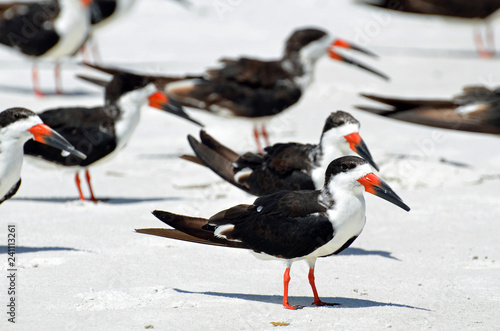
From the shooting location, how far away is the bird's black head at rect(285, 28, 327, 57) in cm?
952

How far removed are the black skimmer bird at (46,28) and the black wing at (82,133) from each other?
167 inches

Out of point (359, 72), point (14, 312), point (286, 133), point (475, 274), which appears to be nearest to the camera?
point (14, 312)

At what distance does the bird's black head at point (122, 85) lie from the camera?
7.40 m

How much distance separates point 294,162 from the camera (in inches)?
235

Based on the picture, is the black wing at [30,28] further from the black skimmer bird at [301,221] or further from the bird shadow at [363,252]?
the black skimmer bird at [301,221]

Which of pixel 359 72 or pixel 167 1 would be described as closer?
pixel 359 72

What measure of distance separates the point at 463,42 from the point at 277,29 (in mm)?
3305

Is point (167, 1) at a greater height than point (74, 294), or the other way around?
point (74, 294)

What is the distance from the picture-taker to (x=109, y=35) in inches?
613

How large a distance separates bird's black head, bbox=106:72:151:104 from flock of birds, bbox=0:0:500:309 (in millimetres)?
10

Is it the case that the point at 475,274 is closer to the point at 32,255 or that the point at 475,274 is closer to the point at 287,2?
the point at 32,255

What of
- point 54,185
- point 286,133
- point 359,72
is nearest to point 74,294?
point 54,185

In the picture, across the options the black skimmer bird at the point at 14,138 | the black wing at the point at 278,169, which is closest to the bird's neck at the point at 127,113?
the black wing at the point at 278,169

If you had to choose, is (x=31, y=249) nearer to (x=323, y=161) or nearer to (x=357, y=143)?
(x=323, y=161)
